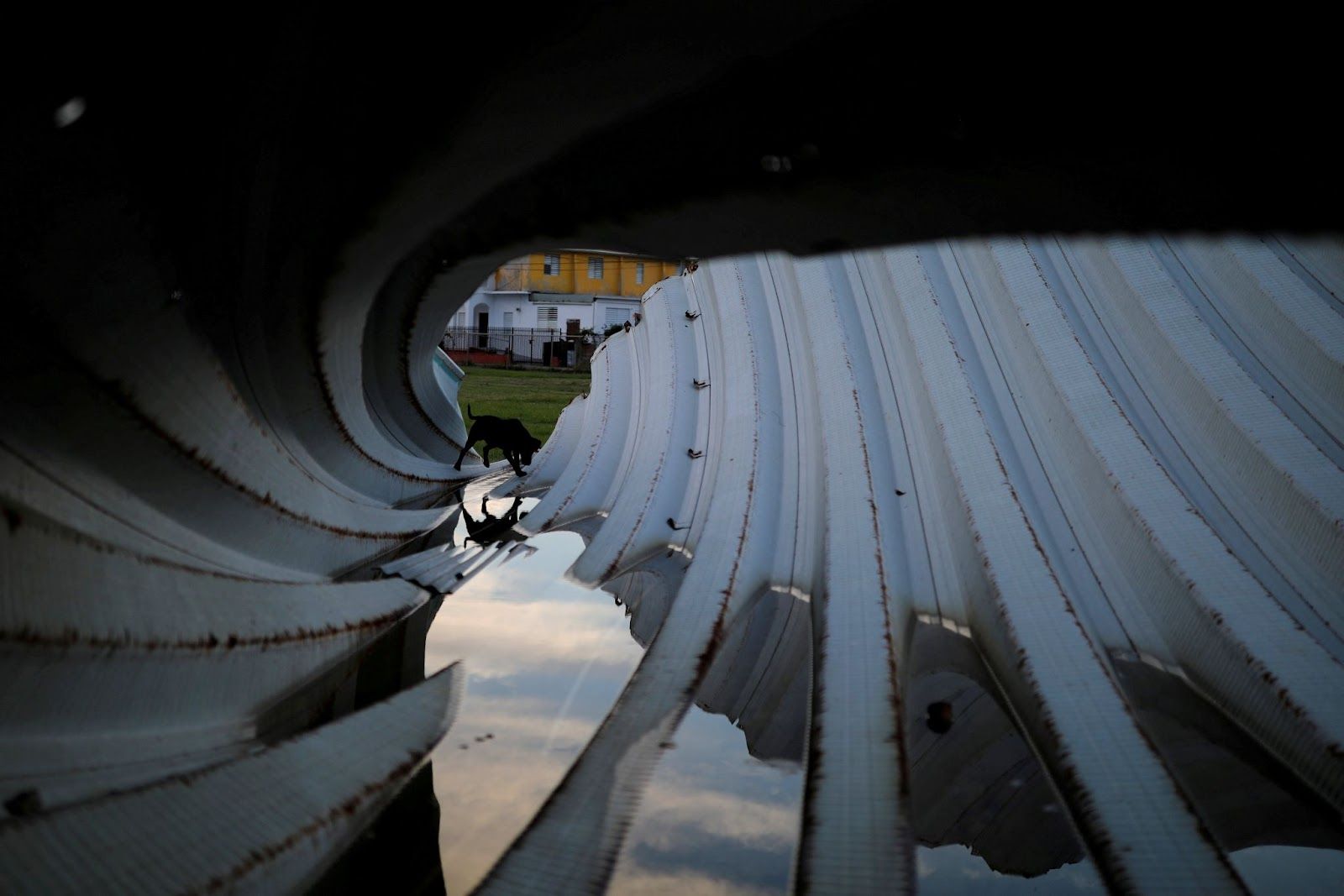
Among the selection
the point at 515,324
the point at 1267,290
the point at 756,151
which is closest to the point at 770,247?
the point at 756,151

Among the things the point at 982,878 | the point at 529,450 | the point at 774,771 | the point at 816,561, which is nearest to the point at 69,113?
the point at 774,771

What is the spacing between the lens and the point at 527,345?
1024 inches

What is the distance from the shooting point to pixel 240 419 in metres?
2.11

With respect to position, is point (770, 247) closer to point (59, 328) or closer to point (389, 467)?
point (59, 328)

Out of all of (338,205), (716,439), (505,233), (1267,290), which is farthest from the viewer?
(716,439)

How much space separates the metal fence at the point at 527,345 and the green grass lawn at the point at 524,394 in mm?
4104

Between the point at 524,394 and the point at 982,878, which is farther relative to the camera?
the point at 524,394

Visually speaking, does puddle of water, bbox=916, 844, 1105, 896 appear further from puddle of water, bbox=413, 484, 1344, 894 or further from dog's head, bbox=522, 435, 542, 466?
dog's head, bbox=522, 435, 542, 466

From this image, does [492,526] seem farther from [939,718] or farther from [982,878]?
[982,878]

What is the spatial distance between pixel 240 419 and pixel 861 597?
1.40 metres

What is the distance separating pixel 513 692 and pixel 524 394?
9694mm

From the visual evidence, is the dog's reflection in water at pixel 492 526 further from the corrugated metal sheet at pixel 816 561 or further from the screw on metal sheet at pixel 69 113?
the screw on metal sheet at pixel 69 113

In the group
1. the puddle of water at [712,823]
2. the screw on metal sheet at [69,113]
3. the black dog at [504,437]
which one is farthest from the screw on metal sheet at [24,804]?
the black dog at [504,437]

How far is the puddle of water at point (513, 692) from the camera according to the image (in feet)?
4.36
